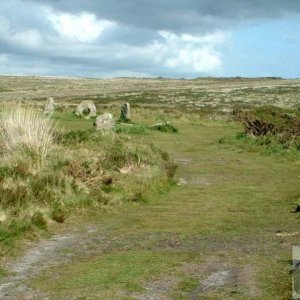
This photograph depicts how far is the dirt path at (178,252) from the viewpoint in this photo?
25.1 feet

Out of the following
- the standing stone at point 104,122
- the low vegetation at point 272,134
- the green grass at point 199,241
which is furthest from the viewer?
the standing stone at point 104,122

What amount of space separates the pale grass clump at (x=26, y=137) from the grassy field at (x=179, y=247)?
238cm

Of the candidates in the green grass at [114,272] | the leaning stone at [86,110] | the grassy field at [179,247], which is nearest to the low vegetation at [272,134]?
the grassy field at [179,247]

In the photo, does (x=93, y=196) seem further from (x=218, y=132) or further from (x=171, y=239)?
(x=218, y=132)

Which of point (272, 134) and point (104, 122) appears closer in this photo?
point (272, 134)

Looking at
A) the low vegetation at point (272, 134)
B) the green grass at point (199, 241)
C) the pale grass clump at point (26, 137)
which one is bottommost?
the green grass at point (199, 241)

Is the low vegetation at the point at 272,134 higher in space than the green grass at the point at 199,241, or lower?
higher

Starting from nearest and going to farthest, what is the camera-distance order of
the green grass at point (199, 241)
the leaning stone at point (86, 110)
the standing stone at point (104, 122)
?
the green grass at point (199, 241), the standing stone at point (104, 122), the leaning stone at point (86, 110)

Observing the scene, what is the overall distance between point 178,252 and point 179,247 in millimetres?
346

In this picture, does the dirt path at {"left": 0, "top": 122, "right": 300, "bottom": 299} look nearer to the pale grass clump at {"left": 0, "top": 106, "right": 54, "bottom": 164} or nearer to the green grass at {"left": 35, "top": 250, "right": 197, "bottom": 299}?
the green grass at {"left": 35, "top": 250, "right": 197, "bottom": 299}

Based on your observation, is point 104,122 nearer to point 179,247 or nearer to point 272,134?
point 272,134

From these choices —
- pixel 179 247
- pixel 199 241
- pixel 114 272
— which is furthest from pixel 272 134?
pixel 114 272

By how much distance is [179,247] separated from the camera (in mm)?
9945

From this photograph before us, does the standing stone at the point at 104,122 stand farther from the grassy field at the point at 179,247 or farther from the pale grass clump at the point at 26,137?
the grassy field at the point at 179,247
